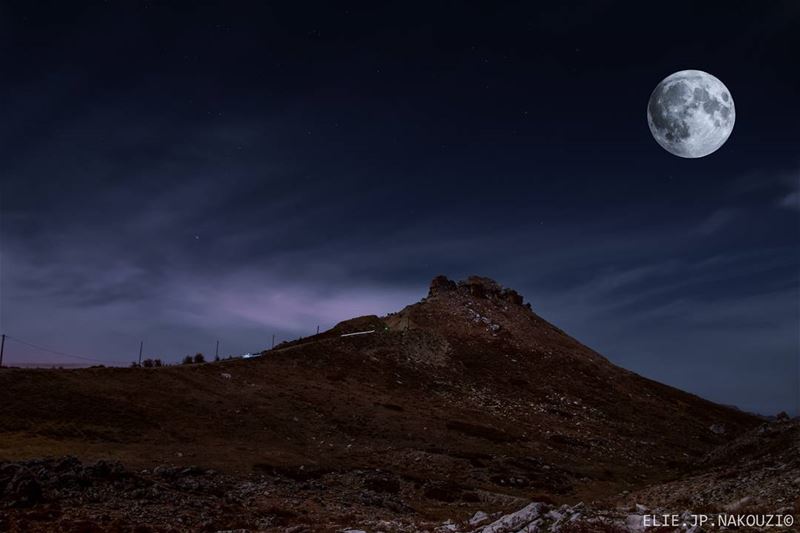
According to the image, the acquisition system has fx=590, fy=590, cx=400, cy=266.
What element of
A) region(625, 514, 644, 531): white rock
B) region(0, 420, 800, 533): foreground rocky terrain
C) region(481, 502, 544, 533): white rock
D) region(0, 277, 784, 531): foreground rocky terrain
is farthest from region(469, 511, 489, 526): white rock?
region(625, 514, 644, 531): white rock

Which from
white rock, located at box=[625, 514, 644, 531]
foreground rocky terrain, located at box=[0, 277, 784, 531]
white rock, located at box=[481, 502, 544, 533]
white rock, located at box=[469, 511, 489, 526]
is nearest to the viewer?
white rock, located at box=[625, 514, 644, 531]

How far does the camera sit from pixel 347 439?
4494 centimetres

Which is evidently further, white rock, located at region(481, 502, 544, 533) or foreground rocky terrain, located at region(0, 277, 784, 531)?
foreground rocky terrain, located at region(0, 277, 784, 531)

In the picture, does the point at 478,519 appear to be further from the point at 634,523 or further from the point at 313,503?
the point at 313,503

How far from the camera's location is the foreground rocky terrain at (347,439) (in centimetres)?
2539

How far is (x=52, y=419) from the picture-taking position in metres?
36.5

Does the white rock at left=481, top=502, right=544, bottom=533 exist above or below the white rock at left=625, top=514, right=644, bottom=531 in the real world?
below

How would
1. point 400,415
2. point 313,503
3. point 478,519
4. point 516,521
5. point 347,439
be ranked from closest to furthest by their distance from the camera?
1. point 516,521
2. point 478,519
3. point 313,503
4. point 347,439
5. point 400,415

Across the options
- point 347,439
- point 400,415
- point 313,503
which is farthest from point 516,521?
point 400,415

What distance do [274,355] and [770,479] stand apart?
46.8 metres

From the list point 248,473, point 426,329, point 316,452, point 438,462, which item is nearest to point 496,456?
point 438,462

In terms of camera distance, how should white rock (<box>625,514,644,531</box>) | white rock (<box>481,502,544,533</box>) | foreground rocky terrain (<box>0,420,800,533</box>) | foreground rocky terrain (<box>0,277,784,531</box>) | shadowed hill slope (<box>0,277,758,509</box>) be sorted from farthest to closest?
1. shadowed hill slope (<box>0,277,758,509</box>)
2. foreground rocky terrain (<box>0,277,784,531</box>)
3. foreground rocky terrain (<box>0,420,800,533</box>)
4. white rock (<box>481,502,544,533</box>)
5. white rock (<box>625,514,644,531</box>)

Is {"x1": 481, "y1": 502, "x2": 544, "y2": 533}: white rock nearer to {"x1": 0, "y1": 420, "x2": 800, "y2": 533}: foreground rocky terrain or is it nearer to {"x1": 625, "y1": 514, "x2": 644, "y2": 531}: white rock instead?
{"x1": 0, "y1": 420, "x2": 800, "y2": 533}: foreground rocky terrain

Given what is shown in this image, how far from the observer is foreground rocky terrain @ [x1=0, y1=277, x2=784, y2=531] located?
25.4 meters
